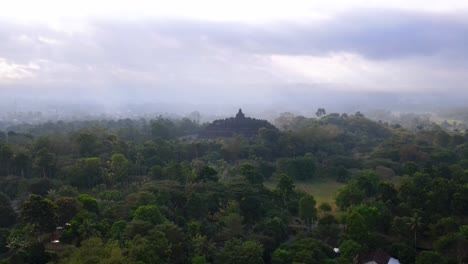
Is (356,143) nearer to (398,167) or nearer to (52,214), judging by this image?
(398,167)

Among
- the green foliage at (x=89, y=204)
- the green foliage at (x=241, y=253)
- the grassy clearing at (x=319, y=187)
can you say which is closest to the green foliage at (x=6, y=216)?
the green foliage at (x=89, y=204)

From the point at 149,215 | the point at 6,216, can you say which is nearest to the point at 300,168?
the point at 149,215

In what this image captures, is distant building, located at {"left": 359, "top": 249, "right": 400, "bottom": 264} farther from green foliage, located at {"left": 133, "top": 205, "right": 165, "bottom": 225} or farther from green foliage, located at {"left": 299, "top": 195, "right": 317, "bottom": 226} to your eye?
green foliage, located at {"left": 133, "top": 205, "right": 165, "bottom": 225}

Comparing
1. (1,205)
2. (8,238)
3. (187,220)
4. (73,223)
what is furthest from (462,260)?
(1,205)

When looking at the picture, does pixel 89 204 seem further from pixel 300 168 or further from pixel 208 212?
pixel 300 168

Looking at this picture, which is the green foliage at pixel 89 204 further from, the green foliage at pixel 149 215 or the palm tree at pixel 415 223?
the palm tree at pixel 415 223
